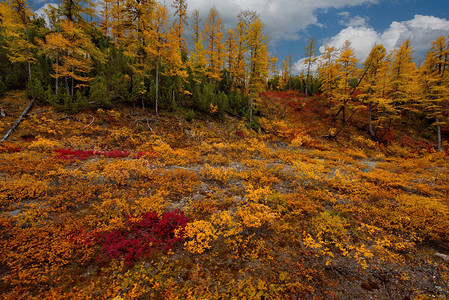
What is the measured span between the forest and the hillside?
0.05 m

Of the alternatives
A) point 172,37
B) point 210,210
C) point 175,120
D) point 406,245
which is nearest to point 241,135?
point 175,120

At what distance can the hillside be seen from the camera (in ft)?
13.5

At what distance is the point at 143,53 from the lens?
17734 millimetres

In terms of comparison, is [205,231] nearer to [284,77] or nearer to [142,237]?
[142,237]

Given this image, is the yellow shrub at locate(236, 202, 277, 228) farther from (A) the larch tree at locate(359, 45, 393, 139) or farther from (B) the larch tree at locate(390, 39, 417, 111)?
(B) the larch tree at locate(390, 39, 417, 111)

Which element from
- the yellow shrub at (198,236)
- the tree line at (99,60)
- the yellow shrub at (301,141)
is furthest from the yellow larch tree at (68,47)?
the yellow shrub at (301,141)

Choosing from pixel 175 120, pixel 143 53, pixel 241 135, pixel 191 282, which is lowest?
pixel 191 282

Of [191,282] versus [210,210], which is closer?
[191,282]

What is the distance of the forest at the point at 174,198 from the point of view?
14.0 feet

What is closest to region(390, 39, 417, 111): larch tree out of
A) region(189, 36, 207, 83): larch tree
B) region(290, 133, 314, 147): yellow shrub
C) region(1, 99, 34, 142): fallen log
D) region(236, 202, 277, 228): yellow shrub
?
region(290, 133, 314, 147): yellow shrub

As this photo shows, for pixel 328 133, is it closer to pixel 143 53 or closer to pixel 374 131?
pixel 374 131

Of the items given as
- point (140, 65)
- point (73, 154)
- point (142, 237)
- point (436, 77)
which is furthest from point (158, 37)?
point (436, 77)

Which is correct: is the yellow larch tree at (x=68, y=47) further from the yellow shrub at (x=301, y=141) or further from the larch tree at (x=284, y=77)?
the larch tree at (x=284, y=77)

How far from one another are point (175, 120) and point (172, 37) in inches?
317
